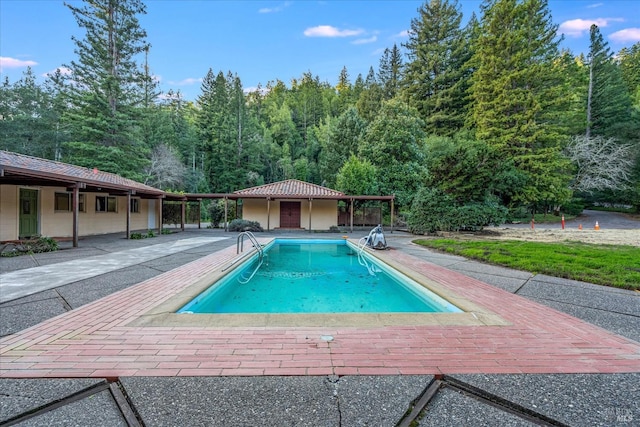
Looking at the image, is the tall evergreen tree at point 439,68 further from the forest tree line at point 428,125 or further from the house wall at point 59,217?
the house wall at point 59,217

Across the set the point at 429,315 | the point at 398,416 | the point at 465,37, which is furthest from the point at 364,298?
the point at 465,37

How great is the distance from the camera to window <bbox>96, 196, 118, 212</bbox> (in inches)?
522

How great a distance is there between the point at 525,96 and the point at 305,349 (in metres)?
26.9

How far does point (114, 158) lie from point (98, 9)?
10516 mm

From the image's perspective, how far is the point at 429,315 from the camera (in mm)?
3436

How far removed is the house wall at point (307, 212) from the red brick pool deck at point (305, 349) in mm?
15228

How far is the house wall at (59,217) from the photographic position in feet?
31.2

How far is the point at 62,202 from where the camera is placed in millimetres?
11562

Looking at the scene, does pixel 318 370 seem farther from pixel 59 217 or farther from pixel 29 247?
pixel 59 217

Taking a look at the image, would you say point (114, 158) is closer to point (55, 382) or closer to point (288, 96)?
point (55, 382)

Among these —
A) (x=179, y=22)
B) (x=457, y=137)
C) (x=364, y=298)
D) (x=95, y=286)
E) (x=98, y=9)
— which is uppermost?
(x=98, y=9)

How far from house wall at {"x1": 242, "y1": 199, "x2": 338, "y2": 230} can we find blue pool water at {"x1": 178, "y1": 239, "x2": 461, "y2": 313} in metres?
9.49

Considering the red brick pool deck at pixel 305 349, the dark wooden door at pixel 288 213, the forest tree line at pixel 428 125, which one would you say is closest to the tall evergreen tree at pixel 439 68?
the forest tree line at pixel 428 125

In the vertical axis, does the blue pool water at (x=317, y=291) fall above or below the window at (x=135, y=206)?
below
